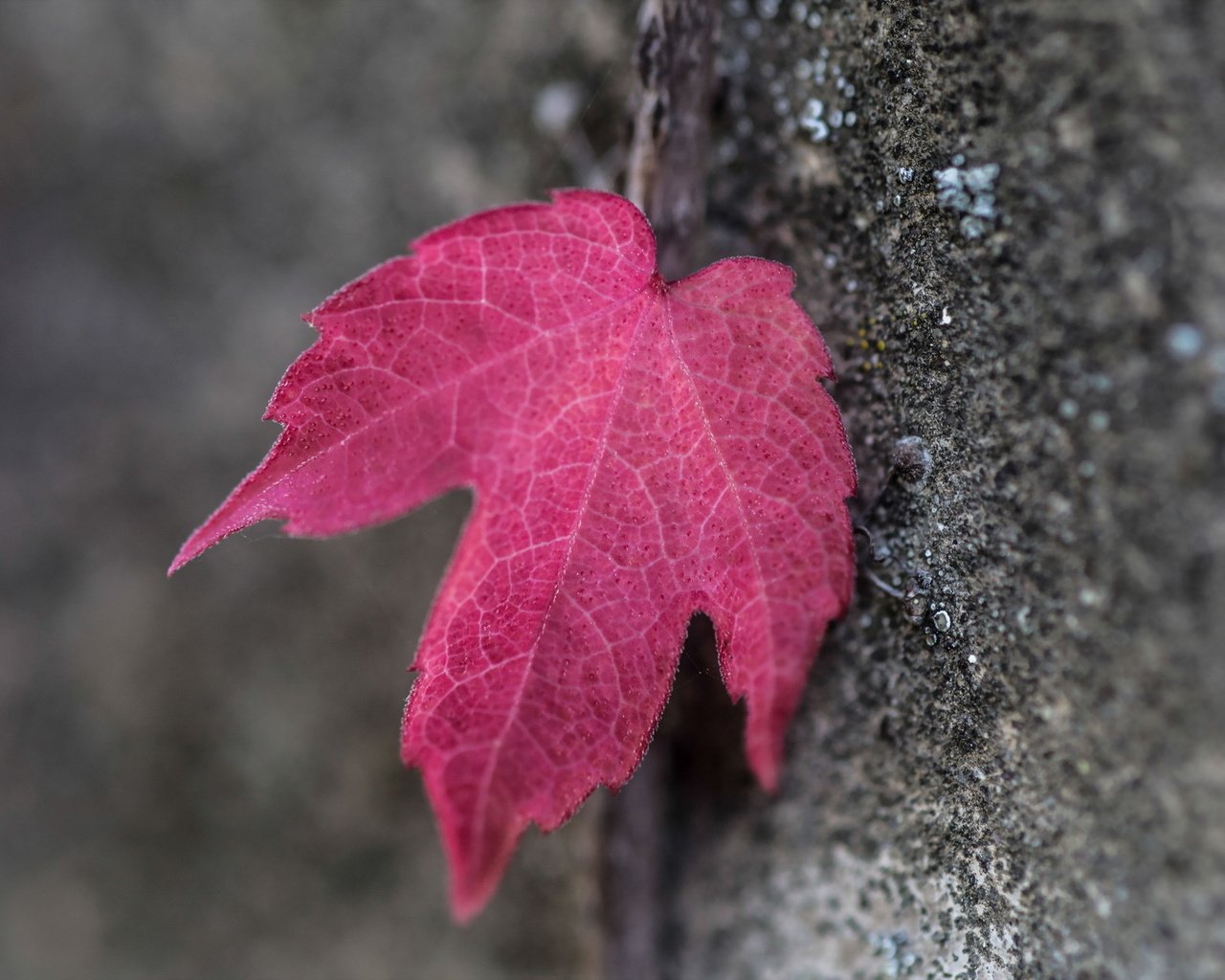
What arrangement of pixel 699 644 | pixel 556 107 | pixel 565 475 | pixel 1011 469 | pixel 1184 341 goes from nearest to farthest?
1. pixel 1184 341
2. pixel 1011 469
3. pixel 565 475
4. pixel 699 644
5. pixel 556 107

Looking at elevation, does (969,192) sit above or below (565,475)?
above

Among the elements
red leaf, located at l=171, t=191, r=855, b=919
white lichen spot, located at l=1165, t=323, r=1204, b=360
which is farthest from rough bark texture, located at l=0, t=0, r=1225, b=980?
red leaf, located at l=171, t=191, r=855, b=919

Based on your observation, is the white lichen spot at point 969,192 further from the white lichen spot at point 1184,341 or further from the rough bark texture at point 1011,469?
the white lichen spot at point 1184,341

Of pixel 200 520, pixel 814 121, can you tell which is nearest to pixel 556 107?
pixel 814 121

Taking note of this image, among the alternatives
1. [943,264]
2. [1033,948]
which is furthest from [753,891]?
[943,264]

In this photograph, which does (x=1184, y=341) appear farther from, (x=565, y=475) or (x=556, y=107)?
(x=556, y=107)

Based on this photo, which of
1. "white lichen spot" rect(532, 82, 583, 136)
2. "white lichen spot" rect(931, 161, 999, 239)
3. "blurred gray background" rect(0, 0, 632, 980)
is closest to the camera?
"white lichen spot" rect(931, 161, 999, 239)

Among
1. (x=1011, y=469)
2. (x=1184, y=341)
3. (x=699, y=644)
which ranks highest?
(x=1184, y=341)

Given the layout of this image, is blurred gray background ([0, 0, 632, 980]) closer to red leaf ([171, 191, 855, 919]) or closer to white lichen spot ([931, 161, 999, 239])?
red leaf ([171, 191, 855, 919])
